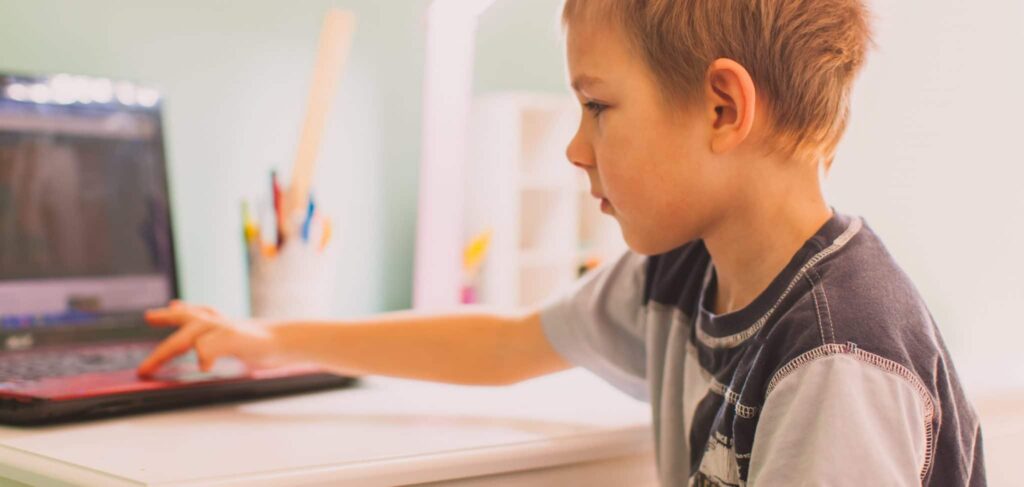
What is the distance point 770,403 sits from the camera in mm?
525

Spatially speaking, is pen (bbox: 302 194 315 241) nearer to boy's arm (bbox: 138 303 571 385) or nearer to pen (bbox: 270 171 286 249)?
pen (bbox: 270 171 286 249)

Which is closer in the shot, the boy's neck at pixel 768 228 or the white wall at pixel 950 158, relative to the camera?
the boy's neck at pixel 768 228

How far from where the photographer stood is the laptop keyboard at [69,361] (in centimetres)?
74

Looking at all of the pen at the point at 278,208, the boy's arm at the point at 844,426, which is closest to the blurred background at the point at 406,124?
the pen at the point at 278,208

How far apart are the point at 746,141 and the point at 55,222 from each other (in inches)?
24.5

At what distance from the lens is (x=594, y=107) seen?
0.64 metres

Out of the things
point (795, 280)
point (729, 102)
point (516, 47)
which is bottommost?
point (795, 280)

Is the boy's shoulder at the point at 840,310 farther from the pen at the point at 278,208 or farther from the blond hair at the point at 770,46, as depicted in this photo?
the pen at the point at 278,208

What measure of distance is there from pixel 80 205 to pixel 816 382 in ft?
2.25

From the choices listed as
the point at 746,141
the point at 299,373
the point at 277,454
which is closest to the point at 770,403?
the point at 746,141

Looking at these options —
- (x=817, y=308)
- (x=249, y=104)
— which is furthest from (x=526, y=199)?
(x=817, y=308)

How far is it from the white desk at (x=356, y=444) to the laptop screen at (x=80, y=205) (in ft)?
0.83

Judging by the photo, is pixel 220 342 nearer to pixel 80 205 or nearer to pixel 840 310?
pixel 80 205

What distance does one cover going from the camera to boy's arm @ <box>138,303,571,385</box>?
78cm
